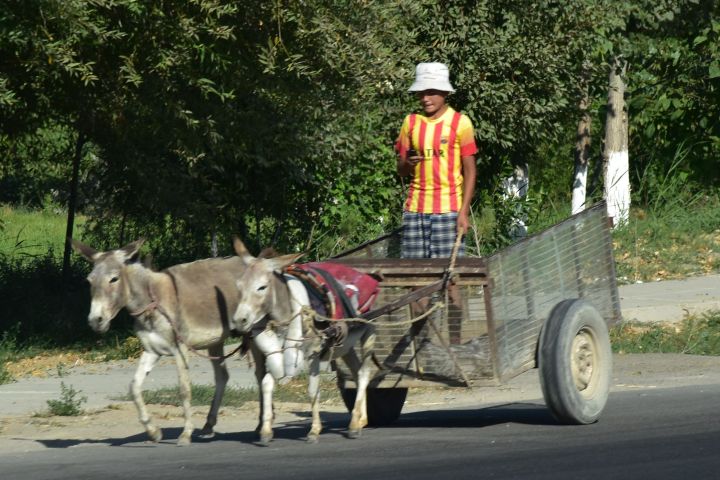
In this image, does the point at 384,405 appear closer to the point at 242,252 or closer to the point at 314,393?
the point at 314,393

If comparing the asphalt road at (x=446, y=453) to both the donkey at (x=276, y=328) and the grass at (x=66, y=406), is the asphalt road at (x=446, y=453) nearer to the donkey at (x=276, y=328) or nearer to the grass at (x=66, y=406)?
the donkey at (x=276, y=328)

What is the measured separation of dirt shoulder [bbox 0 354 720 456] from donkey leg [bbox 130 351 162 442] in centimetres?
82

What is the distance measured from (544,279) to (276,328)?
198cm

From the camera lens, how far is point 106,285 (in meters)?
8.55

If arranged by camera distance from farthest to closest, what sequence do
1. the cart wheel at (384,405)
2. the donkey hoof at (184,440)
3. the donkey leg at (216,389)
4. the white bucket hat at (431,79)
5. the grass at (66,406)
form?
the grass at (66,406) < the cart wheel at (384,405) < the white bucket hat at (431,79) < the donkey leg at (216,389) < the donkey hoof at (184,440)

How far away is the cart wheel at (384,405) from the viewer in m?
10.0

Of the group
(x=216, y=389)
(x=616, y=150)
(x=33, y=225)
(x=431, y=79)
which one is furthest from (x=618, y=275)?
(x=33, y=225)

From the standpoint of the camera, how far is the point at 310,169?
17500 millimetres

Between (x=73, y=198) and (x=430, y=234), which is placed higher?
(x=73, y=198)

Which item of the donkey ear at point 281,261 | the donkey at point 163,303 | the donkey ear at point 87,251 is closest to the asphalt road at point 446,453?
the donkey at point 163,303

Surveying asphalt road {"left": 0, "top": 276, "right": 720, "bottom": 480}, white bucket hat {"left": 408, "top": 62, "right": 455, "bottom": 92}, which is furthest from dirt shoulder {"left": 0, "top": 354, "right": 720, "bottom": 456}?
white bucket hat {"left": 408, "top": 62, "right": 455, "bottom": 92}

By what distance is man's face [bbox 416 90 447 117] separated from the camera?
31.4 ft

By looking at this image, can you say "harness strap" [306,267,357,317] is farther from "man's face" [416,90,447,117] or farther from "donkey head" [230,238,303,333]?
"man's face" [416,90,447,117]

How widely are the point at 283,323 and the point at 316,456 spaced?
0.90 metres
